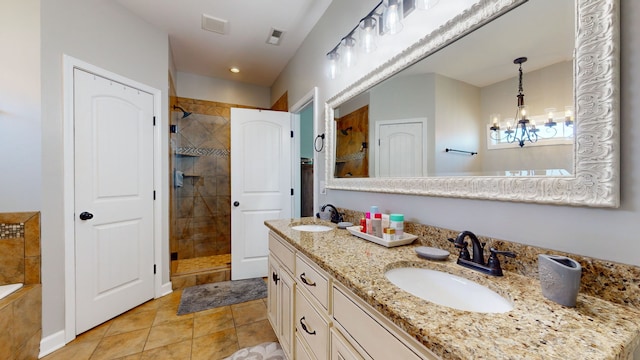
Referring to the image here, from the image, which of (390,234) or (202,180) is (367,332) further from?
(202,180)

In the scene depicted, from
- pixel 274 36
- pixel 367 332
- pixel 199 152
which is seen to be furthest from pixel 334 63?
pixel 199 152

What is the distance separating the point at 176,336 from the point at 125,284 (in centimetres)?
75

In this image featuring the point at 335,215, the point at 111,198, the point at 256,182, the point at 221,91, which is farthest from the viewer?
the point at 221,91

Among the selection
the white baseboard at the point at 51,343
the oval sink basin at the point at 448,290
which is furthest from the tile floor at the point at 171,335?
the oval sink basin at the point at 448,290

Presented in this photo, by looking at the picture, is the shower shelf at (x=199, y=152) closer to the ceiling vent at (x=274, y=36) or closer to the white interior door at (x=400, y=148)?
the ceiling vent at (x=274, y=36)

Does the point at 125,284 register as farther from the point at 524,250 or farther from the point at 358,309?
the point at 524,250

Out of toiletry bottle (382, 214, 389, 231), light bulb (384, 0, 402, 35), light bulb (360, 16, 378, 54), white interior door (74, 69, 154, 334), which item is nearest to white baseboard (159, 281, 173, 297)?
white interior door (74, 69, 154, 334)

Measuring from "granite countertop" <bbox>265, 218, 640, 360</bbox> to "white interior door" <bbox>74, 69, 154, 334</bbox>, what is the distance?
2.11m

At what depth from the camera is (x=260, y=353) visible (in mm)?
1653

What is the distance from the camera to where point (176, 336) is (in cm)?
183

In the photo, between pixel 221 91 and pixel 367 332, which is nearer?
pixel 367 332

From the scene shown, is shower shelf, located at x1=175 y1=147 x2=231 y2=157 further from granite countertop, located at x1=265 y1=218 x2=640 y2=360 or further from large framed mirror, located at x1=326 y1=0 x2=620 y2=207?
granite countertop, located at x1=265 y1=218 x2=640 y2=360

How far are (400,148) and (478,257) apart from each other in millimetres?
670

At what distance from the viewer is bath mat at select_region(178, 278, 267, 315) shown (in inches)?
90.0
